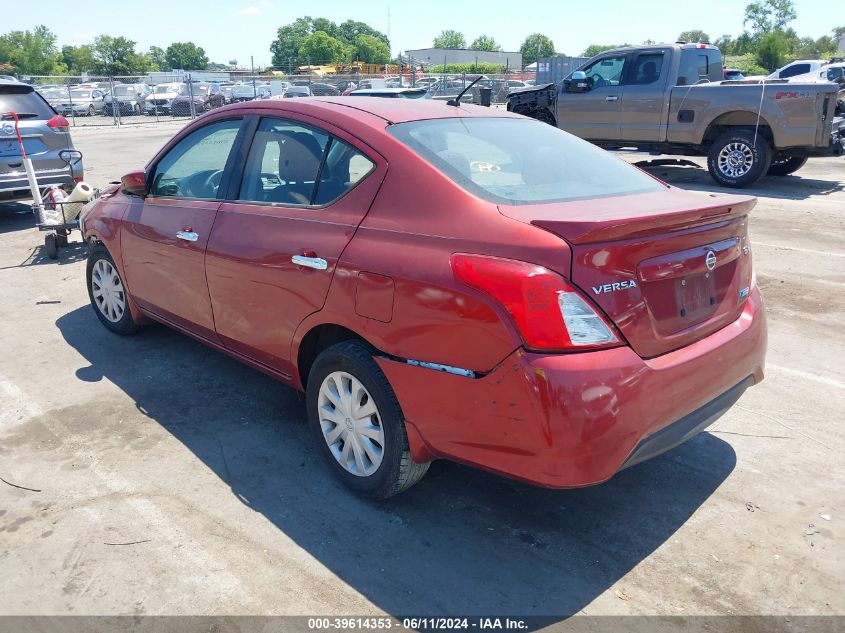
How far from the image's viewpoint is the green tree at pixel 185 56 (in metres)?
124

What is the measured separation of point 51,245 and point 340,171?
5.67 metres

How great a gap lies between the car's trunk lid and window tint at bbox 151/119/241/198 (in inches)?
80.7

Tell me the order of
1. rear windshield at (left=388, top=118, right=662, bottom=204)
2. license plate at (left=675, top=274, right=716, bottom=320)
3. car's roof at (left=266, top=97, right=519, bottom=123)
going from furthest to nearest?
car's roof at (left=266, top=97, right=519, bottom=123) < rear windshield at (left=388, top=118, right=662, bottom=204) < license plate at (left=675, top=274, right=716, bottom=320)

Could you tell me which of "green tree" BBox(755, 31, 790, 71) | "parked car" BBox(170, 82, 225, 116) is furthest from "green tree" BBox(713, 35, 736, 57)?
"parked car" BBox(170, 82, 225, 116)

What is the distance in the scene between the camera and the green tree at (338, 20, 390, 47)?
458 feet

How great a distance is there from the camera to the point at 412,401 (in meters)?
2.87

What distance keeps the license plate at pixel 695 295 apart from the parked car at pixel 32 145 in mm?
8181

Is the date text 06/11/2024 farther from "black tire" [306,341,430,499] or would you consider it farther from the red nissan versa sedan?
"black tire" [306,341,430,499]

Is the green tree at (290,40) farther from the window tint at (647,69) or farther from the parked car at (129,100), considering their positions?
the window tint at (647,69)

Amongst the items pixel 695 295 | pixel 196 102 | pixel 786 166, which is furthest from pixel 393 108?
pixel 196 102

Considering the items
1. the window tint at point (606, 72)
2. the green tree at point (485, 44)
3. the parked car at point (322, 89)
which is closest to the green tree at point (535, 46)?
the green tree at point (485, 44)

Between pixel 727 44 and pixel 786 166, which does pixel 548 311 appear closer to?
pixel 786 166

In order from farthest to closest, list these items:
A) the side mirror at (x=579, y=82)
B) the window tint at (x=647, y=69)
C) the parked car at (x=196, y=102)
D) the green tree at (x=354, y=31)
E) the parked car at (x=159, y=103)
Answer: the green tree at (x=354, y=31) → the parked car at (x=159, y=103) → the parked car at (x=196, y=102) → the side mirror at (x=579, y=82) → the window tint at (x=647, y=69)

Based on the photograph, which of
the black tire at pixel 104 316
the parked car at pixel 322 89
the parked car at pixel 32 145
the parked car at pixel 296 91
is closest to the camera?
the black tire at pixel 104 316
